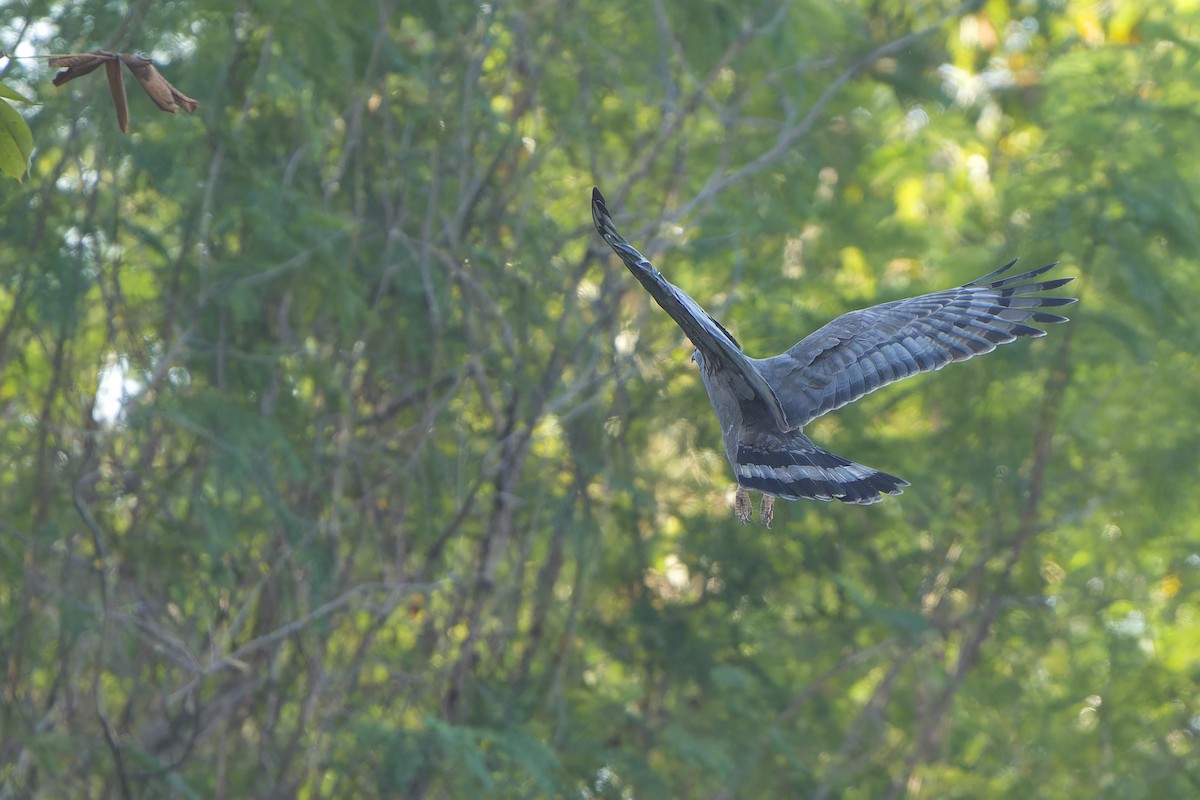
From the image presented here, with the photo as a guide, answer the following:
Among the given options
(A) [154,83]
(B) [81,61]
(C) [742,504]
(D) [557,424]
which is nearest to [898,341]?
(C) [742,504]

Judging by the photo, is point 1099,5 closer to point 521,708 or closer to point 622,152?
point 622,152

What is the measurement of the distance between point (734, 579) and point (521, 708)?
5.70 feet

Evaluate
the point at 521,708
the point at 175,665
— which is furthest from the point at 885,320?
the point at 175,665

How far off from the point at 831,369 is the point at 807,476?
0.74 meters

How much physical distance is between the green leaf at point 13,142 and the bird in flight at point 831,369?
199 cm

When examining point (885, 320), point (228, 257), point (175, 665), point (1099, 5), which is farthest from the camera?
point (1099, 5)

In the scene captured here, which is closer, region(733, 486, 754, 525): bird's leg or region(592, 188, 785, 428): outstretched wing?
region(592, 188, 785, 428): outstretched wing

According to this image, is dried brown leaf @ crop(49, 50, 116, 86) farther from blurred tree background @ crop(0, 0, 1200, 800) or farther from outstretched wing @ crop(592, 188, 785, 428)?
blurred tree background @ crop(0, 0, 1200, 800)

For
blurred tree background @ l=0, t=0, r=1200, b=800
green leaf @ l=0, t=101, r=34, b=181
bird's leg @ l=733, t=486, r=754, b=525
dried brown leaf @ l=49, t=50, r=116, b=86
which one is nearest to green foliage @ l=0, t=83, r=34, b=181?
green leaf @ l=0, t=101, r=34, b=181

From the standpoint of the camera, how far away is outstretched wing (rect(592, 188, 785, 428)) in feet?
15.4

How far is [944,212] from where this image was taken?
544 inches

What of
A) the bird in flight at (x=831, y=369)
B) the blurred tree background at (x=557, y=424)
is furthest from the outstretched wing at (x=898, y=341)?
the blurred tree background at (x=557, y=424)

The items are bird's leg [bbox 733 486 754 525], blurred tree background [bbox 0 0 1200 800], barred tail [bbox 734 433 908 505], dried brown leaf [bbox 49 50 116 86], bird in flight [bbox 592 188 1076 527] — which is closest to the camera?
dried brown leaf [bbox 49 50 116 86]

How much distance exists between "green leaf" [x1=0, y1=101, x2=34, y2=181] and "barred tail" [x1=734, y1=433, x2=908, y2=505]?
2.44 meters
